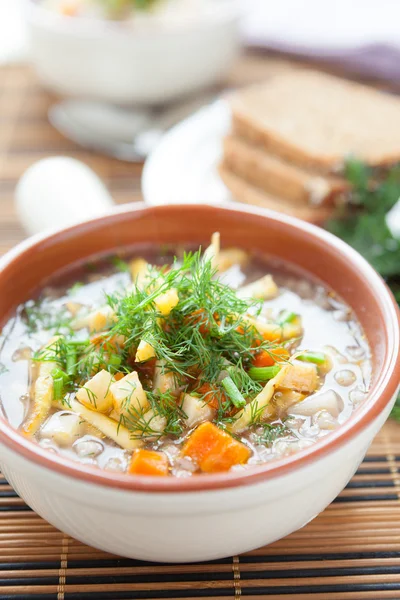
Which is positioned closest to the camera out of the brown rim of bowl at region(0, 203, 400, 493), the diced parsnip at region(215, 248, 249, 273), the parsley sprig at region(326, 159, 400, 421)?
the brown rim of bowl at region(0, 203, 400, 493)

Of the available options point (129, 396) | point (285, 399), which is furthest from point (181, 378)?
point (285, 399)

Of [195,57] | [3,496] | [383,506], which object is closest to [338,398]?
[383,506]

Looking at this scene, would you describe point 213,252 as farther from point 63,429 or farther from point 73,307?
point 63,429

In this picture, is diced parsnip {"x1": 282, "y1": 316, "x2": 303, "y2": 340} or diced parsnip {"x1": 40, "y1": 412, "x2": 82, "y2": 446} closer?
diced parsnip {"x1": 40, "y1": 412, "x2": 82, "y2": 446}

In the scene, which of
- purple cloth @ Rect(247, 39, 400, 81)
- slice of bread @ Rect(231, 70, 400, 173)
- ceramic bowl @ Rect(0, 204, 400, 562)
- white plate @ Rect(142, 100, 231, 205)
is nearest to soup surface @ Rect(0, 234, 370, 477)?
ceramic bowl @ Rect(0, 204, 400, 562)

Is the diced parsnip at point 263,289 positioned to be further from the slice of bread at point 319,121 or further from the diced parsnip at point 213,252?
the slice of bread at point 319,121

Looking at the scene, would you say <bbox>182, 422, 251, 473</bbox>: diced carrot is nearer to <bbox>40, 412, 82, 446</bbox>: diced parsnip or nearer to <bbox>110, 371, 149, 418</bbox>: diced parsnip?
<bbox>110, 371, 149, 418</bbox>: diced parsnip

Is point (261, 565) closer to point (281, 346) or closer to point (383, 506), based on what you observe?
point (383, 506)
